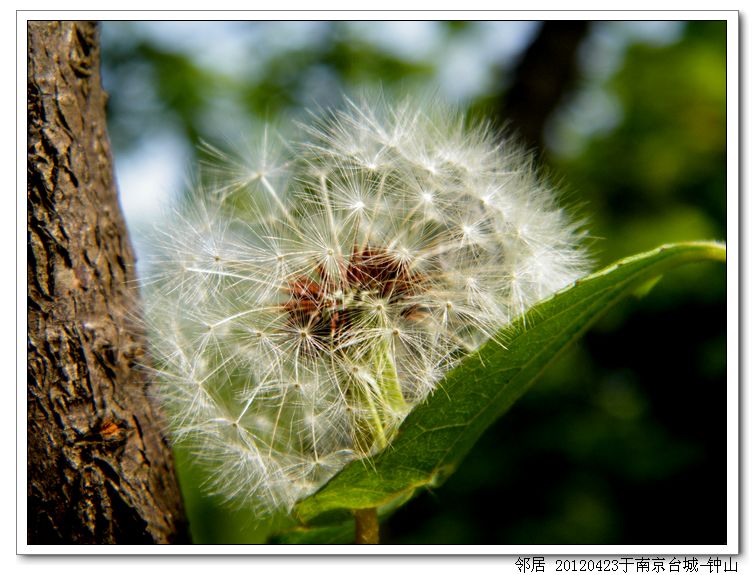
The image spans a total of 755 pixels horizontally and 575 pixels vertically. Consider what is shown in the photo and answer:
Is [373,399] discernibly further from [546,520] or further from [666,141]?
[666,141]

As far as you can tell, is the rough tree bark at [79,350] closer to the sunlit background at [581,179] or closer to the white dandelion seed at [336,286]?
the white dandelion seed at [336,286]

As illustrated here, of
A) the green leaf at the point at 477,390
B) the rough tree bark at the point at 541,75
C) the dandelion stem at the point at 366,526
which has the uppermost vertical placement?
the rough tree bark at the point at 541,75

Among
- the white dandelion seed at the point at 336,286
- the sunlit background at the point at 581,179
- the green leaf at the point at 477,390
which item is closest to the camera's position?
the green leaf at the point at 477,390

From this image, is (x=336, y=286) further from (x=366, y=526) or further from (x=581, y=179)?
(x=581, y=179)

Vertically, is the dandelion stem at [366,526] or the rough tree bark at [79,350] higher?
the rough tree bark at [79,350]

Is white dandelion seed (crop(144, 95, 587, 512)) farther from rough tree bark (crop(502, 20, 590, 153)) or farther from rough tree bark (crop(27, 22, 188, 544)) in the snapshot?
rough tree bark (crop(502, 20, 590, 153))

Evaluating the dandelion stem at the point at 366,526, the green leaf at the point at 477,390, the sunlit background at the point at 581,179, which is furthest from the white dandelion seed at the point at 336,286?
the sunlit background at the point at 581,179

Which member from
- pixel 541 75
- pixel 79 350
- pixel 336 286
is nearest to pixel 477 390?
pixel 336 286
